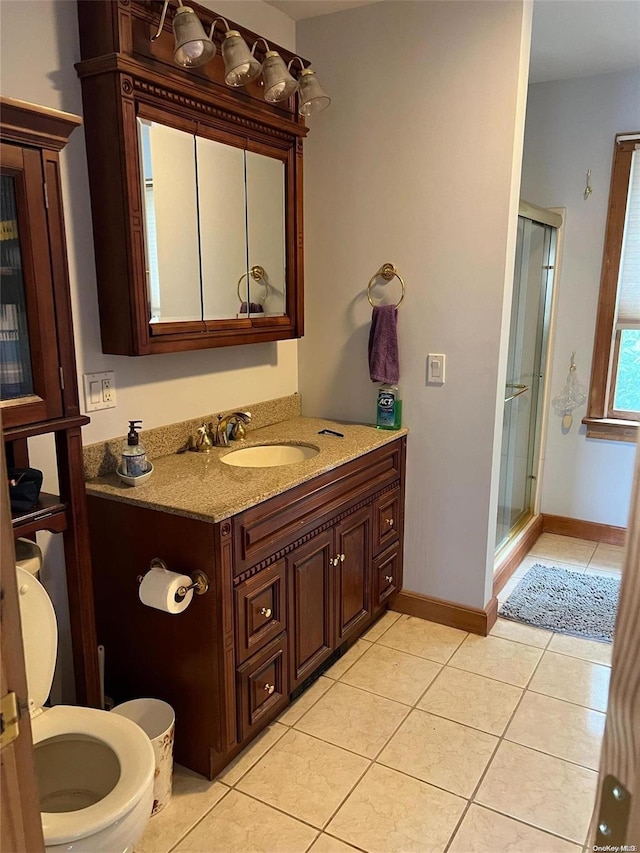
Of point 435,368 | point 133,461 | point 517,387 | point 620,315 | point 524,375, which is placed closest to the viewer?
point 133,461

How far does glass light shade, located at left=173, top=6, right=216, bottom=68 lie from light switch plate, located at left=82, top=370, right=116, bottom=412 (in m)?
0.96

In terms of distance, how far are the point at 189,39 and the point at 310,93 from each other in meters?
0.60

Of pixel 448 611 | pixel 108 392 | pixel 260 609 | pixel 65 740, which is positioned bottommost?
pixel 448 611

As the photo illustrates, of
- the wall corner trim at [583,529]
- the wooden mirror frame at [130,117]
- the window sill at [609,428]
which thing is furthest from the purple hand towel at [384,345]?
the wall corner trim at [583,529]

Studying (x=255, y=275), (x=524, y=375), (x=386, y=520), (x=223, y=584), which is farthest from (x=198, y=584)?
(x=524, y=375)

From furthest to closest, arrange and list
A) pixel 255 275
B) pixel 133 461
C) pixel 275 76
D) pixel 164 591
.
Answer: pixel 255 275
pixel 275 76
pixel 133 461
pixel 164 591

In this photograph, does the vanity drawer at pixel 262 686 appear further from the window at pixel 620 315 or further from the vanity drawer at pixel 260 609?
the window at pixel 620 315

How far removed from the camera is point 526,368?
337cm

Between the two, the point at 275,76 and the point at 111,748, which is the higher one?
the point at 275,76

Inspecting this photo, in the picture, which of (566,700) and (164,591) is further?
(566,700)

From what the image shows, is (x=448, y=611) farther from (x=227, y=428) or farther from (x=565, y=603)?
(x=227, y=428)

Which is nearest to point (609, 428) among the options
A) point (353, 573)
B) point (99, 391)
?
point (353, 573)

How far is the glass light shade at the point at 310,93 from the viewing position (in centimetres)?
232

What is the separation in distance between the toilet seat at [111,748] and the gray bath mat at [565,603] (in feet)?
6.13
